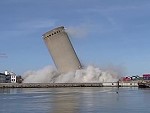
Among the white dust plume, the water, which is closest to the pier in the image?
the white dust plume

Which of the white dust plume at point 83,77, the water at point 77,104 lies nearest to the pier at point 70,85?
the white dust plume at point 83,77

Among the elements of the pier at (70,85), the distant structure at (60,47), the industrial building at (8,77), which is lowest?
the pier at (70,85)

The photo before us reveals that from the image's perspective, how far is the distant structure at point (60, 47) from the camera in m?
74.3

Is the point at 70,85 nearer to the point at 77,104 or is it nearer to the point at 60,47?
the point at 60,47

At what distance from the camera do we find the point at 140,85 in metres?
73.4

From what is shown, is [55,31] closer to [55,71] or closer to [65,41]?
[65,41]

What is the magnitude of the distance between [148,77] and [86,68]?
23721 millimetres

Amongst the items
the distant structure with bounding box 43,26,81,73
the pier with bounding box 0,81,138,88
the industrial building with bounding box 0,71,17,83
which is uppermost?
the distant structure with bounding box 43,26,81,73

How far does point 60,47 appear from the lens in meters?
74.1

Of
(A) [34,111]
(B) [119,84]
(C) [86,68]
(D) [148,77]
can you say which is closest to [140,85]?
(B) [119,84]

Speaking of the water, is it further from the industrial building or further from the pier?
the industrial building

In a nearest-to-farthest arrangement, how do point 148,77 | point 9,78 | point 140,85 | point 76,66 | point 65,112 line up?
point 65,112, point 140,85, point 76,66, point 148,77, point 9,78

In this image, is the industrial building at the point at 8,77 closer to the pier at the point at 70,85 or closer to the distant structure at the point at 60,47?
the pier at the point at 70,85

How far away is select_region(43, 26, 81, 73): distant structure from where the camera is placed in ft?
244
